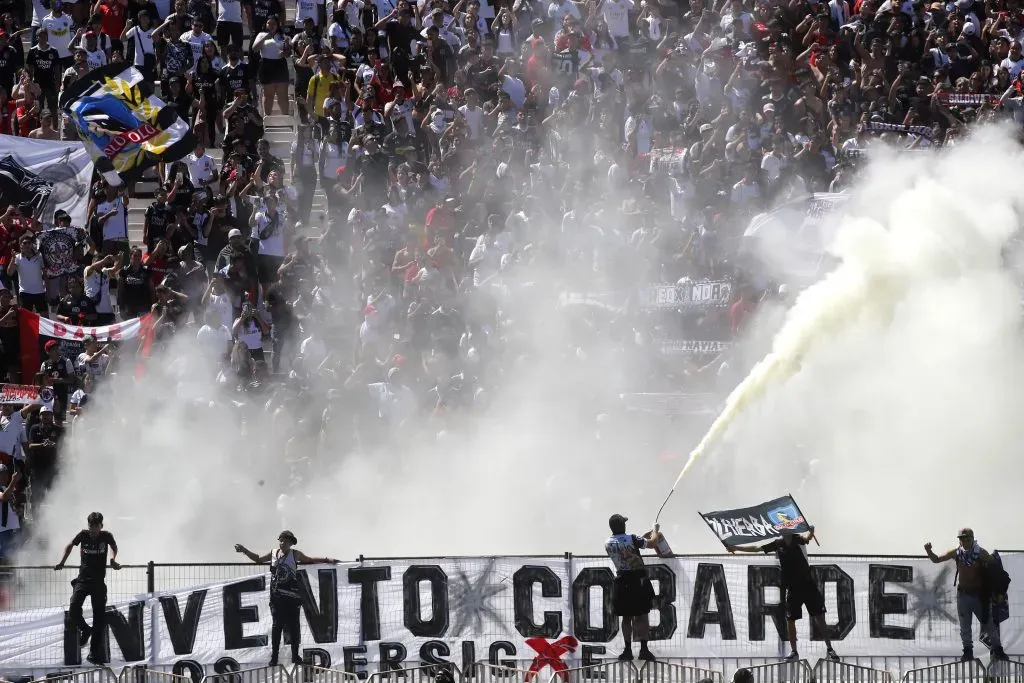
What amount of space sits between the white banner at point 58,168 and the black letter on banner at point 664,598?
346 inches

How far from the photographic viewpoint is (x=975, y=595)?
11492 mm

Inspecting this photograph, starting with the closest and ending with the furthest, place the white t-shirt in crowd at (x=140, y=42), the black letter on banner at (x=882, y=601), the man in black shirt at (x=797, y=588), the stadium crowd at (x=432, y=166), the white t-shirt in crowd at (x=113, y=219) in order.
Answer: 1. the man in black shirt at (x=797, y=588)
2. the black letter on banner at (x=882, y=601)
3. the stadium crowd at (x=432, y=166)
4. the white t-shirt in crowd at (x=113, y=219)
5. the white t-shirt in crowd at (x=140, y=42)

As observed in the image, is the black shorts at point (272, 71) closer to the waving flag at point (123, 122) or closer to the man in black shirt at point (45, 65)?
the waving flag at point (123, 122)

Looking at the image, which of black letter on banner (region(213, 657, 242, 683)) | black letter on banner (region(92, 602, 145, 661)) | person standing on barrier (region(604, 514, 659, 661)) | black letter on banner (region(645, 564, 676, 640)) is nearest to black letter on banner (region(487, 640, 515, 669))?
person standing on barrier (region(604, 514, 659, 661))

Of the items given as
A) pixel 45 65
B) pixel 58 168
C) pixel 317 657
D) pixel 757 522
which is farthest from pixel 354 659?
pixel 45 65

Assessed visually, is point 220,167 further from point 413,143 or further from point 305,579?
point 305,579

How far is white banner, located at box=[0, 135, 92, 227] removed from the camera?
18234 mm

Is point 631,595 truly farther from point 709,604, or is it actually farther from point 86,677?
point 86,677

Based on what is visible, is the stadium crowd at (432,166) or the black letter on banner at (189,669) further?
the stadium crowd at (432,166)

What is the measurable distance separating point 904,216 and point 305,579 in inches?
294

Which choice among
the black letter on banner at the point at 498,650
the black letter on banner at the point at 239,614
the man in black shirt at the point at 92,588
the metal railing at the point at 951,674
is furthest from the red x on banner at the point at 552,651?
the man in black shirt at the point at 92,588

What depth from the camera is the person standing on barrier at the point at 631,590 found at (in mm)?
11539

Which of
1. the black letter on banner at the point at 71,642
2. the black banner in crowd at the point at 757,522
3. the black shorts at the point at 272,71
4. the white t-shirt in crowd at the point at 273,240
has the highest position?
the black shorts at the point at 272,71

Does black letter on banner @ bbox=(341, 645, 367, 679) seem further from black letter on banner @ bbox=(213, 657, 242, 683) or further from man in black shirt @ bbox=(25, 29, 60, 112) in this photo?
man in black shirt @ bbox=(25, 29, 60, 112)
